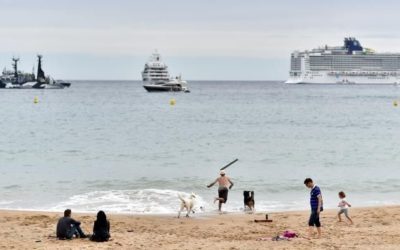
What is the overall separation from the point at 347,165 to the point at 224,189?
15185 mm

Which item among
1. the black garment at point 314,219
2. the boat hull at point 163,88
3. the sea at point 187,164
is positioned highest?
the boat hull at point 163,88

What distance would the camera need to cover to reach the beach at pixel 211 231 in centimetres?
1455

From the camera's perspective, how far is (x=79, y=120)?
7288 cm

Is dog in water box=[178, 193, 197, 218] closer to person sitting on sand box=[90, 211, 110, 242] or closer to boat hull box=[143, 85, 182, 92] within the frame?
person sitting on sand box=[90, 211, 110, 242]

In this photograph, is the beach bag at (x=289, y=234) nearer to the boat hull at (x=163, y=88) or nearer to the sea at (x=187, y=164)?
the sea at (x=187, y=164)

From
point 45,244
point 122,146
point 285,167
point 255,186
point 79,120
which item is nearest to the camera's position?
point 45,244

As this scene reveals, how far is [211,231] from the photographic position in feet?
54.7

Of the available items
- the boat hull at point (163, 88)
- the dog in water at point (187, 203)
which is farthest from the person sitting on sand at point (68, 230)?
the boat hull at point (163, 88)

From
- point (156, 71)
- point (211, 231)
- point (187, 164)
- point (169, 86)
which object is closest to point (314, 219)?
point (211, 231)

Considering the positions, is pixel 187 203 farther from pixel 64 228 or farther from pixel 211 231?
pixel 64 228

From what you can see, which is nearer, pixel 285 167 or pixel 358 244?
pixel 358 244

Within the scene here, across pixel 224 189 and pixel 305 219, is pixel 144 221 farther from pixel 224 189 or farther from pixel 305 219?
pixel 305 219

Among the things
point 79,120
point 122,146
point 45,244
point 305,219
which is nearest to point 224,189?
point 305,219

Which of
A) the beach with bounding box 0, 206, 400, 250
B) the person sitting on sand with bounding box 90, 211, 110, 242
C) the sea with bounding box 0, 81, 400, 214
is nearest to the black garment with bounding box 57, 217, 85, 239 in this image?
the beach with bounding box 0, 206, 400, 250
